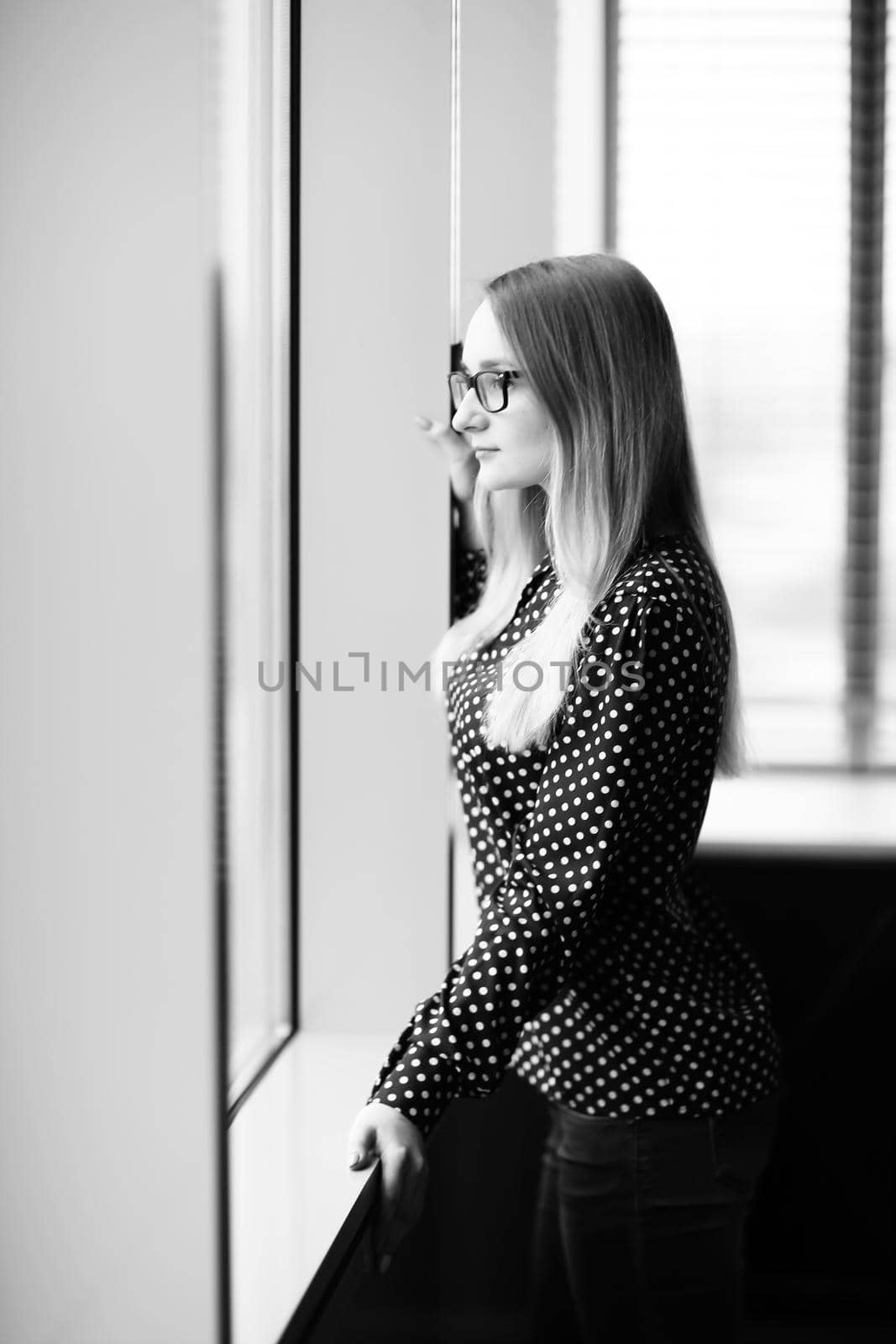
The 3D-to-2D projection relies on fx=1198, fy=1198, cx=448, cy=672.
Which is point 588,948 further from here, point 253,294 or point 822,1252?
point 822,1252

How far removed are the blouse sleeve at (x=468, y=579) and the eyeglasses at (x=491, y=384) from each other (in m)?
0.40

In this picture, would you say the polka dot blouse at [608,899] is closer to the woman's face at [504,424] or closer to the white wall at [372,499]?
the woman's face at [504,424]

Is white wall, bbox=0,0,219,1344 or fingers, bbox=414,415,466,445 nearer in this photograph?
white wall, bbox=0,0,219,1344

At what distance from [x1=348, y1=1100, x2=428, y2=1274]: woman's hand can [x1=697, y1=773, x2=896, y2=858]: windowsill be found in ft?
3.35

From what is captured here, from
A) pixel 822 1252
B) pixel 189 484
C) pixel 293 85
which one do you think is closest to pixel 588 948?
pixel 189 484

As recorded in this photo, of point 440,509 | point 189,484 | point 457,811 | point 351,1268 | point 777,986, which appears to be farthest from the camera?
point 777,986

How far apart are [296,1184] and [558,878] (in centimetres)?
38

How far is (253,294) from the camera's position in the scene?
4.44ft

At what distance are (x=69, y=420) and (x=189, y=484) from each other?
0.07 m

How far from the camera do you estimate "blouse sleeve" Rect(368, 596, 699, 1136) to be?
3.18ft

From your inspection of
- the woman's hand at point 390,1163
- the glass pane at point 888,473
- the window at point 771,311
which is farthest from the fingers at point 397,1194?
the glass pane at point 888,473

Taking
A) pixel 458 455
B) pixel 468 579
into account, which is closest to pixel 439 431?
pixel 458 455

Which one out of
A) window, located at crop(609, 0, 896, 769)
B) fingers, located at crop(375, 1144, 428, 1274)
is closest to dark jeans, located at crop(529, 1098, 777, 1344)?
fingers, located at crop(375, 1144, 428, 1274)

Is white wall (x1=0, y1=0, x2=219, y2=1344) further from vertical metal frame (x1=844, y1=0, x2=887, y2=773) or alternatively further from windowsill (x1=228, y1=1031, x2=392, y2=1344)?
vertical metal frame (x1=844, y1=0, x2=887, y2=773)
